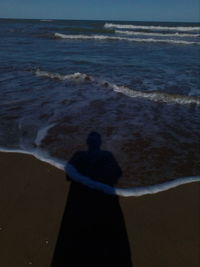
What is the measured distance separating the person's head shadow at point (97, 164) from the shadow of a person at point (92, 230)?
0.02m

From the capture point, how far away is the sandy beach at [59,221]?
2.50m

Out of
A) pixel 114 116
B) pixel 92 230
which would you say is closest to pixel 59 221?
pixel 92 230

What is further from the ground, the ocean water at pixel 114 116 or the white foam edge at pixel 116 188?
the ocean water at pixel 114 116

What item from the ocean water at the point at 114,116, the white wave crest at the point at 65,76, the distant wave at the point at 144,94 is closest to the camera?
the ocean water at the point at 114,116

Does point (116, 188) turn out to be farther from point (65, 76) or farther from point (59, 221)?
point (65, 76)

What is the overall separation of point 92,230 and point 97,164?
4.73ft

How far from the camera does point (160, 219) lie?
2.97 meters

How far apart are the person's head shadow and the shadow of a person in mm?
15

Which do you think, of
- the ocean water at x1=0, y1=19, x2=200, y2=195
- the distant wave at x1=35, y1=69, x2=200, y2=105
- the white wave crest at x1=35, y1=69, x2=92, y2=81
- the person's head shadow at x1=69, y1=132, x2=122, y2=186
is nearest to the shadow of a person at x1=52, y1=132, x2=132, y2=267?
the person's head shadow at x1=69, y1=132, x2=122, y2=186

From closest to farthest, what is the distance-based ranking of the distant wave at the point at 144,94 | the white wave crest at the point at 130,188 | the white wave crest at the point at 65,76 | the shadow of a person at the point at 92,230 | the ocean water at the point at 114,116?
1. the shadow of a person at the point at 92,230
2. the white wave crest at the point at 130,188
3. the ocean water at the point at 114,116
4. the distant wave at the point at 144,94
5. the white wave crest at the point at 65,76

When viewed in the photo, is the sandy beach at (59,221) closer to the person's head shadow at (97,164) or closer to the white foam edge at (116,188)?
the white foam edge at (116,188)

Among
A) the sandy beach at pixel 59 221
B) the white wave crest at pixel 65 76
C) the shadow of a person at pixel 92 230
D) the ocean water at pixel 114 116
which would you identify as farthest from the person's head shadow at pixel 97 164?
the white wave crest at pixel 65 76

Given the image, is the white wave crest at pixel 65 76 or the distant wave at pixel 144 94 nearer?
the distant wave at pixel 144 94

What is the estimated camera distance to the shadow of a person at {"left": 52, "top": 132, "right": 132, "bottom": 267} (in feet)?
8.11
